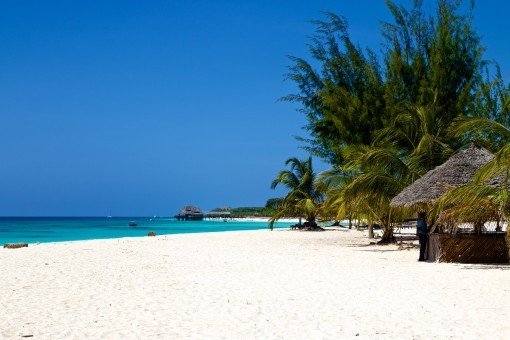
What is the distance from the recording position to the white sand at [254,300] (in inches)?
262

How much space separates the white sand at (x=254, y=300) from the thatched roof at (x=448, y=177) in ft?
7.01

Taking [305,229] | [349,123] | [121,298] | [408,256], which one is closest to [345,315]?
[121,298]

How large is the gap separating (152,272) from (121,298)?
3668 mm

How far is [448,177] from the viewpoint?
1589 cm

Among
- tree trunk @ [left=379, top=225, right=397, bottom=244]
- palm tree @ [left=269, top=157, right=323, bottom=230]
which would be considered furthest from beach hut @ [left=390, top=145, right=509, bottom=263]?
palm tree @ [left=269, top=157, right=323, bottom=230]

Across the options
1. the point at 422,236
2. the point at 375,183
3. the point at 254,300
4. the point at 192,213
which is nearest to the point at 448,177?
the point at 422,236

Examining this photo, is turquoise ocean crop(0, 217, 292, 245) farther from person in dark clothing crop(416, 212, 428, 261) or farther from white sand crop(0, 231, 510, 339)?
person in dark clothing crop(416, 212, 428, 261)

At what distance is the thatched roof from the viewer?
618 inches

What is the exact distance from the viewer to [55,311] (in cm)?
784

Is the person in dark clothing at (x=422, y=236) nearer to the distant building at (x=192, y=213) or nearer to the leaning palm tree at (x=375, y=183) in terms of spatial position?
the leaning palm tree at (x=375, y=183)

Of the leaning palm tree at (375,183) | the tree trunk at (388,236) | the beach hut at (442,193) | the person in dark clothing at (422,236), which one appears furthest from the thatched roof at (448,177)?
the tree trunk at (388,236)

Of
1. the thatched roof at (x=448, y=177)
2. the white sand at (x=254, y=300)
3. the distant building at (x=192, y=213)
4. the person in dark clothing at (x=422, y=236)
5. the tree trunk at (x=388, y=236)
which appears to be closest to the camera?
the white sand at (x=254, y=300)

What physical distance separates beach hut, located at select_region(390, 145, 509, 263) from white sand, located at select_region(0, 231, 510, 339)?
77 cm

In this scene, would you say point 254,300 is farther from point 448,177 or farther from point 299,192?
point 299,192
